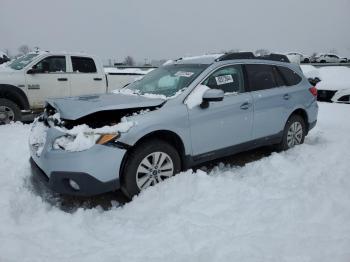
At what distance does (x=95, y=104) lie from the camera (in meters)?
3.86

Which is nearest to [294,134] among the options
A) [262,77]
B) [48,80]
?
[262,77]

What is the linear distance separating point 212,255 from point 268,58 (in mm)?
3867

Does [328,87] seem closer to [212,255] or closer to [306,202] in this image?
[306,202]

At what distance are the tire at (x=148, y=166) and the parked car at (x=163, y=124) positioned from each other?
0.4 inches

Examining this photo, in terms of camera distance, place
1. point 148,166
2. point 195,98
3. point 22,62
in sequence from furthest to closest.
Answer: point 22,62 < point 195,98 < point 148,166

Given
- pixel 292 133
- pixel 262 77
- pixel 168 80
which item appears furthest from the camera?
pixel 292 133

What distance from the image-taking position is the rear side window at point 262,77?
5.10 meters

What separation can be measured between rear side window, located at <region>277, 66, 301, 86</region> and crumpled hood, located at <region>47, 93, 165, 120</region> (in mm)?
2608

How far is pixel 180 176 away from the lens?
13.3 feet

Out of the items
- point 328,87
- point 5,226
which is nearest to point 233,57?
point 5,226

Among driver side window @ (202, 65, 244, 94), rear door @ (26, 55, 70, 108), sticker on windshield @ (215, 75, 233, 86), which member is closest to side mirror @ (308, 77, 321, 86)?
driver side window @ (202, 65, 244, 94)

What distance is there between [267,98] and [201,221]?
102 inches

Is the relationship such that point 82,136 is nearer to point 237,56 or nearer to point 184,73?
point 184,73

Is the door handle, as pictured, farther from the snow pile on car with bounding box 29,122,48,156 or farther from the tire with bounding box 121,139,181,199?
the snow pile on car with bounding box 29,122,48,156
